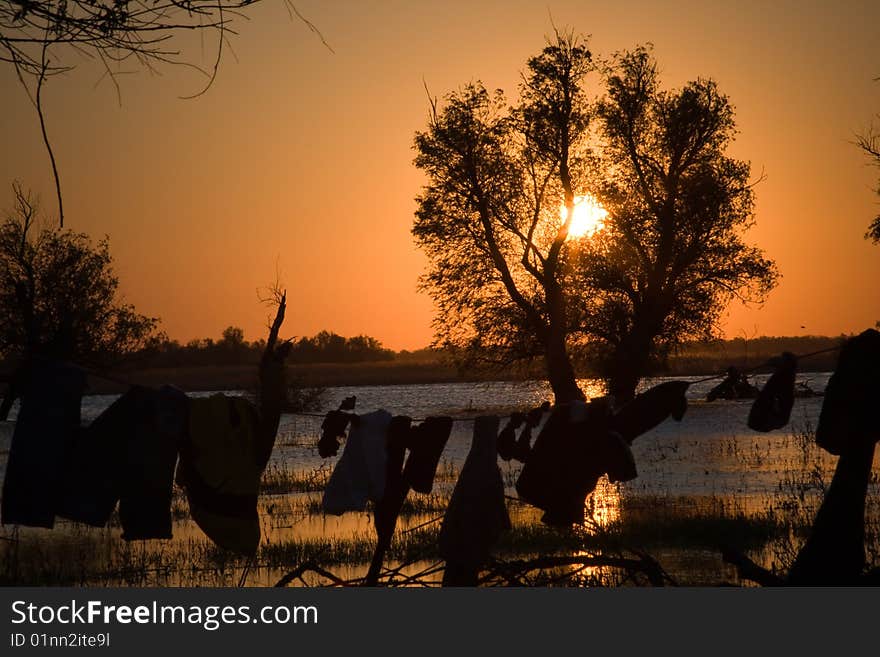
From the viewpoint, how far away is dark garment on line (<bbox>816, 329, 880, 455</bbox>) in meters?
5.24

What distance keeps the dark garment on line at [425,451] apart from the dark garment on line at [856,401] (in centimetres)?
247

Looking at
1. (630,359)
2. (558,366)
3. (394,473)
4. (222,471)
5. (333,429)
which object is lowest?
(394,473)

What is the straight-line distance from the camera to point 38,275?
1940 inches

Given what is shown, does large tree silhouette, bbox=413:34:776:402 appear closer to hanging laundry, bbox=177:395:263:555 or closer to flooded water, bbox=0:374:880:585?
flooded water, bbox=0:374:880:585

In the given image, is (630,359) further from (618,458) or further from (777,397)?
(777,397)

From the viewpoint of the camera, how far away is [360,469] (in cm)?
718

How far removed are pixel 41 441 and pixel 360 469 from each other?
2132 millimetres

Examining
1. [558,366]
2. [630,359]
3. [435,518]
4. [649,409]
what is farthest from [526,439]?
[630,359]

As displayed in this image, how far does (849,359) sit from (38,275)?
48588 mm

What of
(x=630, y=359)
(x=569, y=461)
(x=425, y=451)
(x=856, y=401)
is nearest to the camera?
(x=856, y=401)

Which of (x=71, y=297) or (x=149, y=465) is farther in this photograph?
(x=71, y=297)

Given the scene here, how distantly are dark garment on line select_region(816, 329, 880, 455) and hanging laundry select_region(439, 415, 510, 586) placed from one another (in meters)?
2.10

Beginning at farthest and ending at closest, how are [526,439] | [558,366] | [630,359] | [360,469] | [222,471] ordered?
[630,359] → [558,366] → [360,469] → [526,439] → [222,471]

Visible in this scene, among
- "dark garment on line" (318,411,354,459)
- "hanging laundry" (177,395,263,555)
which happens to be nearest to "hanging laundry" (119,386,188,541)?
"hanging laundry" (177,395,263,555)
